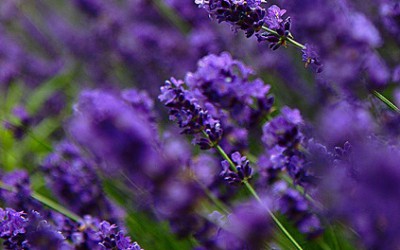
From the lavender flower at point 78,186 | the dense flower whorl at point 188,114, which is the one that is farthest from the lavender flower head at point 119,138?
the lavender flower at point 78,186

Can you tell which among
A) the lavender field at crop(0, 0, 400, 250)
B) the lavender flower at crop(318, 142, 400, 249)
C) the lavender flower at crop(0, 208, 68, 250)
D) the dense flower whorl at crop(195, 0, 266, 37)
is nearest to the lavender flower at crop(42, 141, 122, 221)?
the lavender field at crop(0, 0, 400, 250)

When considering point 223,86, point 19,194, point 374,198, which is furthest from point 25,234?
point 374,198

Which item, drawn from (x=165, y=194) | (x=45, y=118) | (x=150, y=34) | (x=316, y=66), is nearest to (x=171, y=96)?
(x=316, y=66)

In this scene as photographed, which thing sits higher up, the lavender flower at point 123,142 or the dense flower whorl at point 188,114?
the dense flower whorl at point 188,114

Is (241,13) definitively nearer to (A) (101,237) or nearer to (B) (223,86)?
(B) (223,86)

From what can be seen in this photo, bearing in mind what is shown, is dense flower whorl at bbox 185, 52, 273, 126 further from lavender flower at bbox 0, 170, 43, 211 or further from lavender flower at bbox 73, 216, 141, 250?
lavender flower at bbox 0, 170, 43, 211

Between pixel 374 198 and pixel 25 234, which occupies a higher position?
pixel 25 234

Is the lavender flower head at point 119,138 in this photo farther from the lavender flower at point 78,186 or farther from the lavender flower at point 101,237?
the lavender flower at point 78,186
